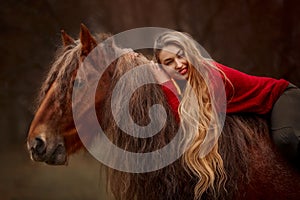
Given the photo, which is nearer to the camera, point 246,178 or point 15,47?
point 246,178

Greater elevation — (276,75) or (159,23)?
(159,23)

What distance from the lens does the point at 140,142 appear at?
0.95 metres

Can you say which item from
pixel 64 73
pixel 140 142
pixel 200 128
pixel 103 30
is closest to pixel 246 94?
pixel 200 128

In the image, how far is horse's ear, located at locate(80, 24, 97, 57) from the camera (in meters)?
0.95

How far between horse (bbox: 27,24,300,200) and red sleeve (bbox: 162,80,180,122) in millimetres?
12

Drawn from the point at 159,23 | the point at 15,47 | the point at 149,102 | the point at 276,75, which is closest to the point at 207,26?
the point at 159,23

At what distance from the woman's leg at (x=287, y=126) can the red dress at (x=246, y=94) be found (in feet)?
0.07

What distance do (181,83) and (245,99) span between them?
139 mm

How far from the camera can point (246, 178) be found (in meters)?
0.97

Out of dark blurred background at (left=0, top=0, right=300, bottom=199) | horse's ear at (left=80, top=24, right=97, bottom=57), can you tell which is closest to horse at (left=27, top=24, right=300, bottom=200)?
horse's ear at (left=80, top=24, right=97, bottom=57)

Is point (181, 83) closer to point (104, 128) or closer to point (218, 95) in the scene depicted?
point (218, 95)

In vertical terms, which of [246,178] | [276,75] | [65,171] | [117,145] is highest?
[117,145]

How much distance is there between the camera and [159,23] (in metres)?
1.65

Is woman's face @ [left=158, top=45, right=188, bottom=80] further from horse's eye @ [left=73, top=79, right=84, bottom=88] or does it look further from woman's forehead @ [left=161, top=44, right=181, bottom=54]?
horse's eye @ [left=73, top=79, right=84, bottom=88]
